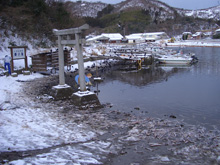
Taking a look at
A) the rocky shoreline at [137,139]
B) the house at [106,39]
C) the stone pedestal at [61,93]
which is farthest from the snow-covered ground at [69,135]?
the house at [106,39]

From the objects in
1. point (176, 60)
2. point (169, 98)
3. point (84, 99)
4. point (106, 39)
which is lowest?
point (169, 98)

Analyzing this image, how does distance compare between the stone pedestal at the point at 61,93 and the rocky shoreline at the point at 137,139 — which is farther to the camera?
the stone pedestal at the point at 61,93

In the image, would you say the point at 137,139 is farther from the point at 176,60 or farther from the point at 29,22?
the point at 176,60

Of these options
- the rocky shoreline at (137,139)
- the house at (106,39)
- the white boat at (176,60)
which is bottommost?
the rocky shoreline at (137,139)

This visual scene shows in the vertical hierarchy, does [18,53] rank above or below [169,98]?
above

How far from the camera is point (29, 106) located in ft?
33.2

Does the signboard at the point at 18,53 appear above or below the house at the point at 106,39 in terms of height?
below

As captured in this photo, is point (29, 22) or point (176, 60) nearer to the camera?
point (29, 22)

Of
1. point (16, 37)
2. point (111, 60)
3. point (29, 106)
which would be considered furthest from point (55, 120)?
point (111, 60)

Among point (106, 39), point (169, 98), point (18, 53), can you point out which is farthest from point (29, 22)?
point (106, 39)

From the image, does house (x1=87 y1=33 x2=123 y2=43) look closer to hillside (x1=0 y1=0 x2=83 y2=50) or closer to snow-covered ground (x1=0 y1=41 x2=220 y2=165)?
hillside (x1=0 y1=0 x2=83 y2=50)

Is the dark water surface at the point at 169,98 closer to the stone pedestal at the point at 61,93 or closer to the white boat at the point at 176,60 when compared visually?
the stone pedestal at the point at 61,93

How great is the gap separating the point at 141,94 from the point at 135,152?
8.98 meters

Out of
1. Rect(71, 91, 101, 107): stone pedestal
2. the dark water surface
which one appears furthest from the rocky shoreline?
the dark water surface
